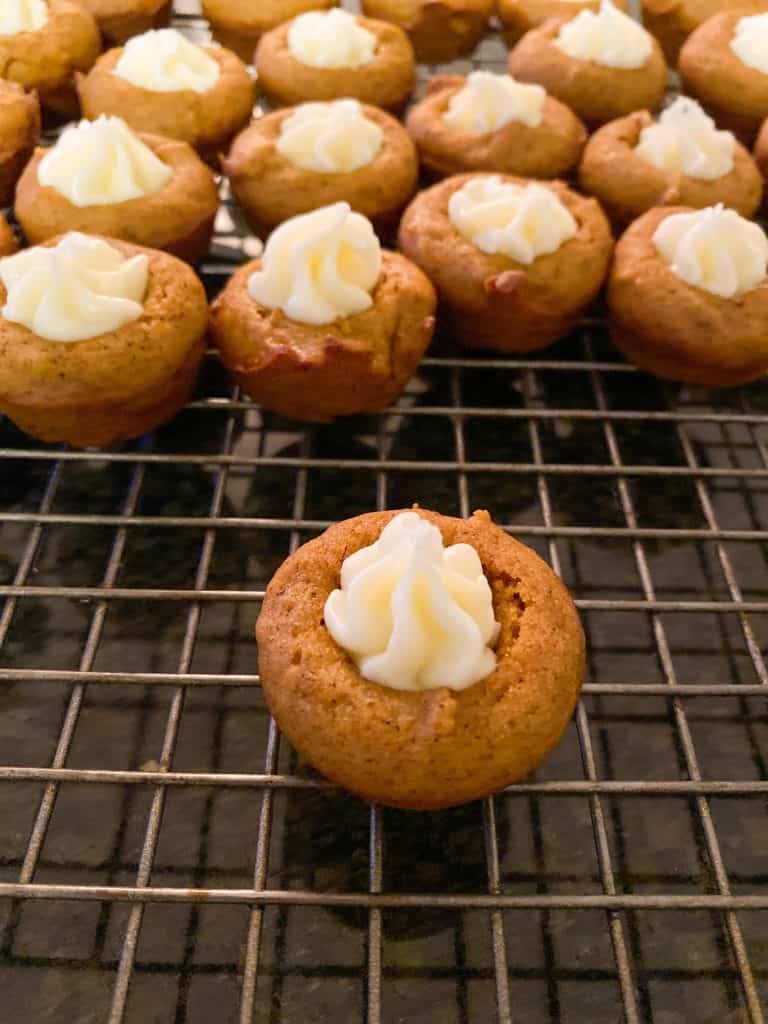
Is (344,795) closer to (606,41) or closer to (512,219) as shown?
(512,219)

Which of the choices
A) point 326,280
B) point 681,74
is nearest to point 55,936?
point 326,280

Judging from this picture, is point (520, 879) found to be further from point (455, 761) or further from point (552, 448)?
point (552, 448)

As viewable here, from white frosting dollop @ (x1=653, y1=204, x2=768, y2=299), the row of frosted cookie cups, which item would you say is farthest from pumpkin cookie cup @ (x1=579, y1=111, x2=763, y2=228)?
white frosting dollop @ (x1=653, y1=204, x2=768, y2=299)

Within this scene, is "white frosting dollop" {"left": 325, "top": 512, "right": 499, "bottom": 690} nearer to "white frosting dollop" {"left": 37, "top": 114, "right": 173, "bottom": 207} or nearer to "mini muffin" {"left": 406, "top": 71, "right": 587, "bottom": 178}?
"white frosting dollop" {"left": 37, "top": 114, "right": 173, "bottom": 207}

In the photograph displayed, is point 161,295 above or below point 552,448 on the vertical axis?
above

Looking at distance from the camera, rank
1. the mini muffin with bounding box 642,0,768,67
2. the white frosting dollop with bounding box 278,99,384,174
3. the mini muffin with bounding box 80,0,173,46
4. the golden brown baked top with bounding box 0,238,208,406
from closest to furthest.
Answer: the golden brown baked top with bounding box 0,238,208,406 < the white frosting dollop with bounding box 278,99,384,174 < the mini muffin with bounding box 80,0,173,46 < the mini muffin with bounding box 642,0,768,67

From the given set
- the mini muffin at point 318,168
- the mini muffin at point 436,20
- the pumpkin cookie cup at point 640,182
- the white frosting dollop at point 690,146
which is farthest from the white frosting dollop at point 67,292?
the mini muffin at point 436,20

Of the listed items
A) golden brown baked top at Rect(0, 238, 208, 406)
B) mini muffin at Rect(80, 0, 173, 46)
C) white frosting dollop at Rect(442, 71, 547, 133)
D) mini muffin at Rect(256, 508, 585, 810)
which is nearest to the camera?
mini muffin at Rect(256, 508, 585, 810)
